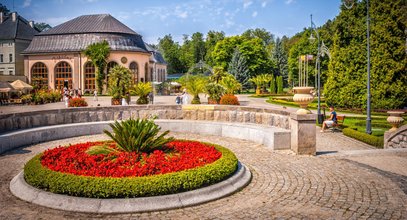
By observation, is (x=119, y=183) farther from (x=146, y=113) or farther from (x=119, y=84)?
(x=119, y=84)

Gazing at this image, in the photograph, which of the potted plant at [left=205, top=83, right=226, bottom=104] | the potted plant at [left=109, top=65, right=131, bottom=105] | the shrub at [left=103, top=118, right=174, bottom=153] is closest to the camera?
the shrub at [left=103, top=118, right=174, bottom=153]

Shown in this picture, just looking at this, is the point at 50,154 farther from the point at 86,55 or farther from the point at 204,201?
the point at 86,55

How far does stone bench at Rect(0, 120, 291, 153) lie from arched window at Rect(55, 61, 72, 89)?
41.7 metres

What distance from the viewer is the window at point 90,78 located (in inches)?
2128

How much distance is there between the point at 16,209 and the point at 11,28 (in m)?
65.9

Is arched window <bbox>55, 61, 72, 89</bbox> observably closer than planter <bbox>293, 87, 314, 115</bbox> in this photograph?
No

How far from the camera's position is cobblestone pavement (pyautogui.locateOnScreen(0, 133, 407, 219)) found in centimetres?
639

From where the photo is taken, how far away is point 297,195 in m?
7.42

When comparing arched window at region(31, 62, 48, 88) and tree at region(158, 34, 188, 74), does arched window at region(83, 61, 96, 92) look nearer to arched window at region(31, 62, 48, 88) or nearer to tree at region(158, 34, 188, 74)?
arched window at region(31, 62, 48, 88)

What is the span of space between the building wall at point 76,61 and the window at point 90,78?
1.99ft

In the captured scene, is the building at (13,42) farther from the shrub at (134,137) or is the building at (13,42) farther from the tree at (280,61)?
the shrub at (134,137)

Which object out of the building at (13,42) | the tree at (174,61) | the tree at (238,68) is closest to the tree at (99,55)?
the building at (13,42)

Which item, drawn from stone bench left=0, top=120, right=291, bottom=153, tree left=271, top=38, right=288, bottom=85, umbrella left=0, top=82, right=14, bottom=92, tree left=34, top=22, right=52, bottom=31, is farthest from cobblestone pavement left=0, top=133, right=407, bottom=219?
tree left=34, top=22, right=52, bottom=31

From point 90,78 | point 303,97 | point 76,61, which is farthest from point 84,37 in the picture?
point 303,97
